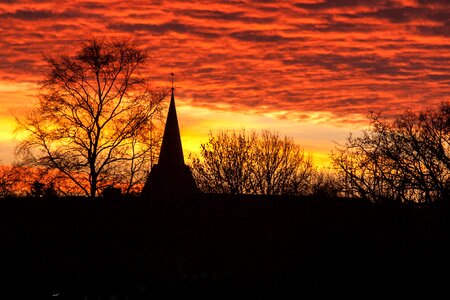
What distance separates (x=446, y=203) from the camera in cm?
1648

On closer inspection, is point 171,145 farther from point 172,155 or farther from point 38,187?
point 38,187

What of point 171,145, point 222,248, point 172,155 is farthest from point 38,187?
point 171,145

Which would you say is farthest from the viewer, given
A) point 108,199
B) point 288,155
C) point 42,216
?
point 288,155

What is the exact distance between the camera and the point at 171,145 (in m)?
62.7

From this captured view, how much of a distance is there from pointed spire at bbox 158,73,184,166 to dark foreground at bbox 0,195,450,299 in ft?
75.1

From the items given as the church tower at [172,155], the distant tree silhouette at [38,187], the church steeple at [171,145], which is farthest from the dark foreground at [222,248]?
the church steeple at [171,145]

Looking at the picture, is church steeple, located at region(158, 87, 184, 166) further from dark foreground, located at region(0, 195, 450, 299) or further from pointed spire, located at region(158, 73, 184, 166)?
dark foreground, located at region(0, 195, 450, 299)

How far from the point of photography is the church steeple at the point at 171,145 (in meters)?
62.2

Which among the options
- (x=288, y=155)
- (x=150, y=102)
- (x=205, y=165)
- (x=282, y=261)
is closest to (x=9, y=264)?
(x=282, y=261)

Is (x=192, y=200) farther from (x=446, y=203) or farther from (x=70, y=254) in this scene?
(x=446, y=203)

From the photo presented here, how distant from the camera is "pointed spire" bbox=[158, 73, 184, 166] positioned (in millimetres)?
62156

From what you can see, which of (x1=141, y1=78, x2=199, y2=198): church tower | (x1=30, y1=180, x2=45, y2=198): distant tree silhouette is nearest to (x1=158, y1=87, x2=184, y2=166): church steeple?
(x1=141, y1=78, x2=199, y2=198): church tower

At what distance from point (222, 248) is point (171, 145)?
1421 inches

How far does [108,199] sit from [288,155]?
26.0m
